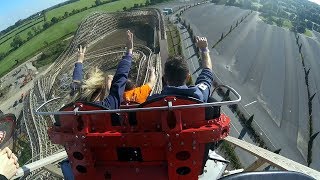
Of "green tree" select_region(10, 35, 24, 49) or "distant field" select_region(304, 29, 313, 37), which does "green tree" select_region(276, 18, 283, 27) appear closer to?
"distant field" select_region(304, 29, 313, 37)

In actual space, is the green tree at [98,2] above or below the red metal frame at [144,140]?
below

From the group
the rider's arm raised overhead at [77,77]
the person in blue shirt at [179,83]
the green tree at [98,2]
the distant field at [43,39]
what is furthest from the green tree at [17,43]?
the person in blue shirt at [179,83]

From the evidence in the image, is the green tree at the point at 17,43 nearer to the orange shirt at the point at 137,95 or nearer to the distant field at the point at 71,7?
the distant field at the point at 71,7

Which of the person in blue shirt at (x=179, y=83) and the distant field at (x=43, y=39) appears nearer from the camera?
the person in blue shirt at (x=179, y=83)

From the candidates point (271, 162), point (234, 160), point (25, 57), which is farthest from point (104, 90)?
point (25, 57)

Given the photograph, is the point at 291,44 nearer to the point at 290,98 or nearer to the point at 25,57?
the point at 290,98

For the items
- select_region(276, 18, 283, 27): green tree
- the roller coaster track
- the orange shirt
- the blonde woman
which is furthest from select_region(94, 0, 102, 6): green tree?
the blonde woman
